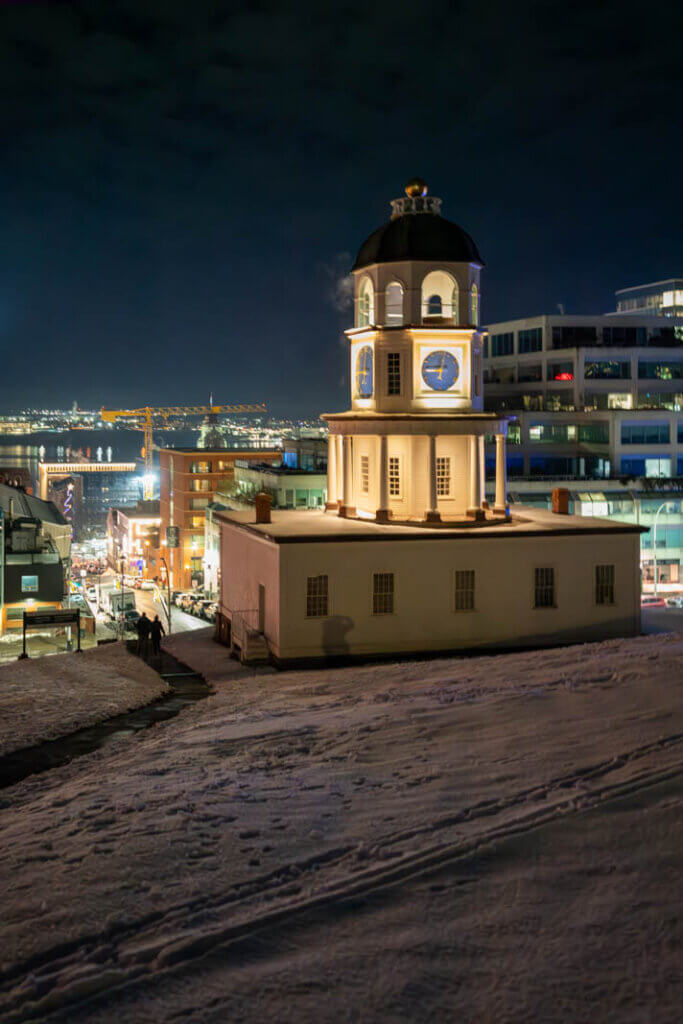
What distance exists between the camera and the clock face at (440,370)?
1388 inches

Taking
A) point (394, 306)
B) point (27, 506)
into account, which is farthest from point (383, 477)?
point (27, 506)

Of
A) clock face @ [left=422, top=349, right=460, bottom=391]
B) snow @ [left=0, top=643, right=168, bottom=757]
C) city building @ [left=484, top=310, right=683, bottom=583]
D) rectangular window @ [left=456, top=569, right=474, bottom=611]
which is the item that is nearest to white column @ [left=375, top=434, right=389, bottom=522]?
clock face @ [left=422, top=349, right=460, bottom=391]

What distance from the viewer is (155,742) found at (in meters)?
19.8

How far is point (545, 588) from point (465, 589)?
3.03 m

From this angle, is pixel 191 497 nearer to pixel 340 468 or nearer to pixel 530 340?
pixel 530 340

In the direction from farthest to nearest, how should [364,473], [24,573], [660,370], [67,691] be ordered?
[660,370]
[24,573]
[364,473]
[67,691]

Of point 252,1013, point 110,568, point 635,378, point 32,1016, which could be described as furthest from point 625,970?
point 110,568

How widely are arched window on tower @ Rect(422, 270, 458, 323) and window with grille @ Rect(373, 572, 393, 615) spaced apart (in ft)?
37.3

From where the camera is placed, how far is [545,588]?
31.8 m

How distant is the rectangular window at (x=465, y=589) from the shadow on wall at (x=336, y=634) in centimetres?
394

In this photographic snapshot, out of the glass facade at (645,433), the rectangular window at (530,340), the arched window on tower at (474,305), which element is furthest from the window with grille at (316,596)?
the rectangular window at (530,340)

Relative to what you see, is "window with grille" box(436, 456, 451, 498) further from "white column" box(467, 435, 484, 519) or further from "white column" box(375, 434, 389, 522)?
"white column" box(375, 434, 389, 522)

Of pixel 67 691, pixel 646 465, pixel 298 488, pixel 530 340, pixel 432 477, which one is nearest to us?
pixel 67 691

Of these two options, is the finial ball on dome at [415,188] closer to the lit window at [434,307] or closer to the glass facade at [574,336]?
the lit window at [434,307]
